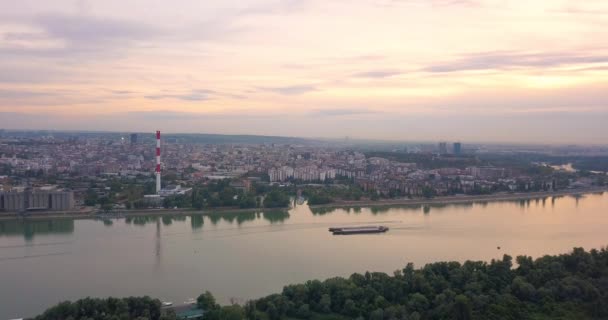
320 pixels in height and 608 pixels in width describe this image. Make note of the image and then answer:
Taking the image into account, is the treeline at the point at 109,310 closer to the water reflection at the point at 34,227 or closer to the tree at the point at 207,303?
the tree at the point at 207,303

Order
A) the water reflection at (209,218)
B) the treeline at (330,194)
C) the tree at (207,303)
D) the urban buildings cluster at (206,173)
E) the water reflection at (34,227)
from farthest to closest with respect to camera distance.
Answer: the urban buildings cluster at (206,173)
the treeline at (330,194)
the water reflection at (209,218)
the water reflection at (34,227)
the tree at (207,303)

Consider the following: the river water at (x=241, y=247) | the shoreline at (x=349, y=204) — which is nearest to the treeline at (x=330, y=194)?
the shoreline at (x=349, y=204)

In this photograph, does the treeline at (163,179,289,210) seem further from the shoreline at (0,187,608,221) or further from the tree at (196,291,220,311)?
the tree at (196,291,220,311)

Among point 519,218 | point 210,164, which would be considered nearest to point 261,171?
point 210,164

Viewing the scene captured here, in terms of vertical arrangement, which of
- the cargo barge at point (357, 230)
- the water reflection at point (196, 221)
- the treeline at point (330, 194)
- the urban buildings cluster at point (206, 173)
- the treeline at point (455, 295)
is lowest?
the water reflection at point (196, 221)

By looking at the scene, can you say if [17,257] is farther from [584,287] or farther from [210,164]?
[210,164]

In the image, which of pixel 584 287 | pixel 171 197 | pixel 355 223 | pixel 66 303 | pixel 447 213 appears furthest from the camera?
pixel 171 197

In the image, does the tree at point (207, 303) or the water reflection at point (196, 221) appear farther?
the water reflection at point (196, 221)
